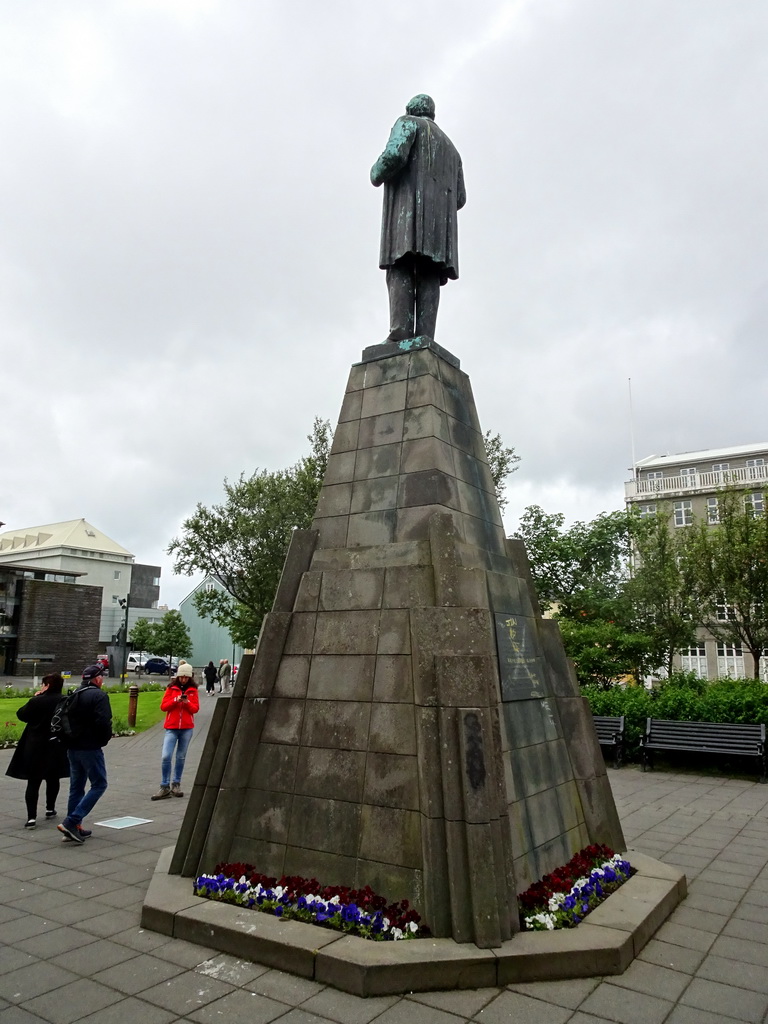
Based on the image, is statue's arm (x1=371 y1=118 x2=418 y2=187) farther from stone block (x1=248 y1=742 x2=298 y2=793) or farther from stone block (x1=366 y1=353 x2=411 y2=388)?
stone block (x1=248 y1=742 x2=298 y2=793)

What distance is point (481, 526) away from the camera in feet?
23.9

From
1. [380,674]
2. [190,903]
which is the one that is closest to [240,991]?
[190,903]

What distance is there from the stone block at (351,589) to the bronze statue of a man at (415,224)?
10.2ft

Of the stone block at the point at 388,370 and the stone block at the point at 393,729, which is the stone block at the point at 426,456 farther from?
the stone block at the point at 393,729

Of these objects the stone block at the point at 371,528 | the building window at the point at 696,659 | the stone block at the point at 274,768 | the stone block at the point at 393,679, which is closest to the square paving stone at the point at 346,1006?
the stone block at the point at 274,768

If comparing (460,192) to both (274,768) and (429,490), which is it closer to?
(429,490)

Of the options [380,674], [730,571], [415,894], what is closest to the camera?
[415,894]

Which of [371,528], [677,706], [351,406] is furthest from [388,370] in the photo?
[677,706]

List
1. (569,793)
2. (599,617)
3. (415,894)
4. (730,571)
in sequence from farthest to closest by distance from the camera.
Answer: (599,617), (730,571), (569,793), (415,894)

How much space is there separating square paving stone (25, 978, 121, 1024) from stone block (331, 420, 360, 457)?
5246 millimetres

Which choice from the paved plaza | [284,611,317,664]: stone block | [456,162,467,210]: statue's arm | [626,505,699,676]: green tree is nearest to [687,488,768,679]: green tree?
[626,505,699,676]: green tree

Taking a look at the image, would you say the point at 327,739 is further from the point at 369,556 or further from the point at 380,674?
the point at 369,556

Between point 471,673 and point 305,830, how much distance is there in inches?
78.2

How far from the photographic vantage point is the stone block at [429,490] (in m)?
6.75
